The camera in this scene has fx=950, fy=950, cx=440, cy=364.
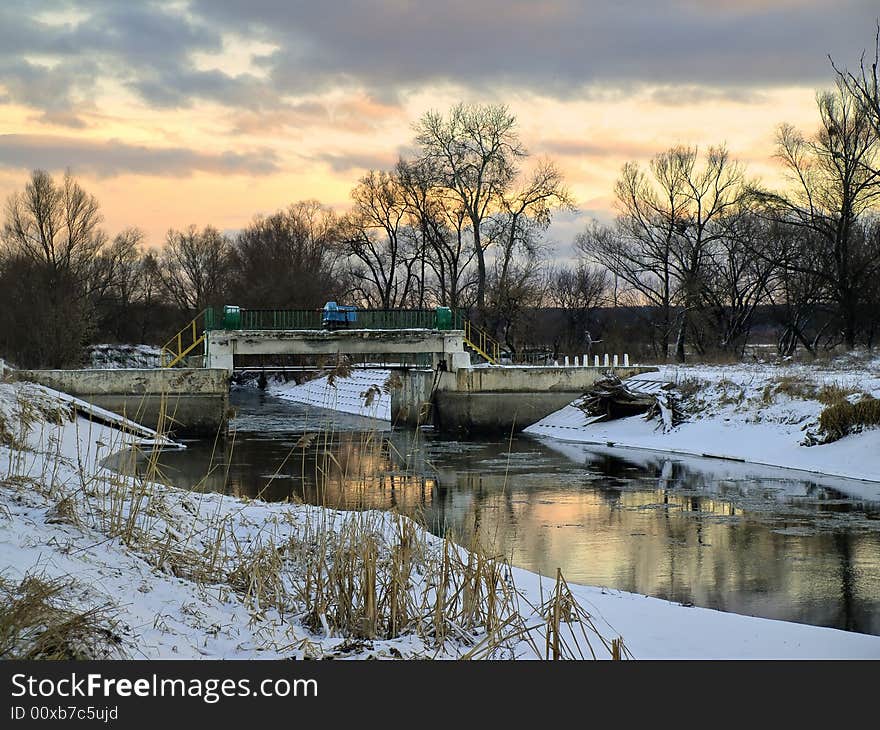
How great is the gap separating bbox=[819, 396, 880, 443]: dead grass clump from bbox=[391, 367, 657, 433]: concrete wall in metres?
12.2

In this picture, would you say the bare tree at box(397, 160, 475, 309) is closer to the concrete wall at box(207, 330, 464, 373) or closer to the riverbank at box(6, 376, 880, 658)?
the concrete wall at box(207, 330, 464, 373)

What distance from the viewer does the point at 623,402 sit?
1171 inches

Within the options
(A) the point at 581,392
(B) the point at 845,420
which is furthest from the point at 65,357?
(B) the point at 845,420

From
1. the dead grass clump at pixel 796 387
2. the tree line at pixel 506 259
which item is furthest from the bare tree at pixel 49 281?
the dead grass clump at pixel 796 387

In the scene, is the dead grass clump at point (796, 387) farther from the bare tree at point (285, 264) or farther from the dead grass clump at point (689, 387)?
the bare tree at point (285, 264)

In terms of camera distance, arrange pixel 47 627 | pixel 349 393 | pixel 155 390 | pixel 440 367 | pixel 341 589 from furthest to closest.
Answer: pixel 349 393, pixel 440 367, pixel 155 390, pixel 341 589, pixel 47 627

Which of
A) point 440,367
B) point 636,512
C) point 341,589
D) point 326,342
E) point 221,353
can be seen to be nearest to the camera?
point 341,589

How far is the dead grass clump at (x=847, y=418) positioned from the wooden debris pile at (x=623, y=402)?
6705 mm

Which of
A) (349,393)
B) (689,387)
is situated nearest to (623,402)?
(689,387)

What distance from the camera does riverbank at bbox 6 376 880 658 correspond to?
230 inches

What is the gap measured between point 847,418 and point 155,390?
20600mm

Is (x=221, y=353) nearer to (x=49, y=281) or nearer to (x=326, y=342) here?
(x=326, y=342)

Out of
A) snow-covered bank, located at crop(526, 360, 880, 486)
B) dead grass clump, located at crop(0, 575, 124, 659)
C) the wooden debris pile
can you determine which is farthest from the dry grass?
the wooden debris pile

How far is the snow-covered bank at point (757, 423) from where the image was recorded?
20.8m
